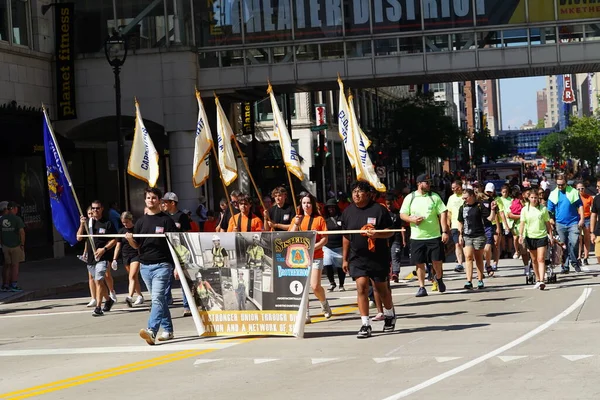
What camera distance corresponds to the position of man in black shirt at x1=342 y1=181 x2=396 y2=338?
40.9 feet

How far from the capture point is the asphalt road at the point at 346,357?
9070 millimetres

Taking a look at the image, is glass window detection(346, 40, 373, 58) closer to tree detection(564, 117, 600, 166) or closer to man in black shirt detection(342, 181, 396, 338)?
man in black shirt detection(342, 181, 396, 338)

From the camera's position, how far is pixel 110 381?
10094 millimetres

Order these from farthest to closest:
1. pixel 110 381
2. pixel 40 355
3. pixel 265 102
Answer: pixel 265 102 → pixel 40 355 → pixel 110 381

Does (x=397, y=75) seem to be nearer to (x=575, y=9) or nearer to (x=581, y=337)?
(x=575, y=9)

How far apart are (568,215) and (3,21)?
1744 centimetres

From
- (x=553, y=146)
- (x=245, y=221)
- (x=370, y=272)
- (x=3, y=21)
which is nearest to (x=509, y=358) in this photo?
(x=370, y=272)

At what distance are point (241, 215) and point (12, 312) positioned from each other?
6024 mm

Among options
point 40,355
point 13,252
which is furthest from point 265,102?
point 40,355

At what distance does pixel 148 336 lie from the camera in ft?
40.6

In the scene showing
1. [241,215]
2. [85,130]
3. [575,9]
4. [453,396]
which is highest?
[575,9]

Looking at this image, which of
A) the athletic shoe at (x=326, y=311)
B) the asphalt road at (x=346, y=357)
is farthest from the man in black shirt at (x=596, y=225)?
the athletic shoe at (x=326, y=311)

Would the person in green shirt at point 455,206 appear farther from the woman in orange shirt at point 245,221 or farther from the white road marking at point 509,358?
the white road marking at point 509,358

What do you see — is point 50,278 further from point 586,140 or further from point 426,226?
point 586,140
